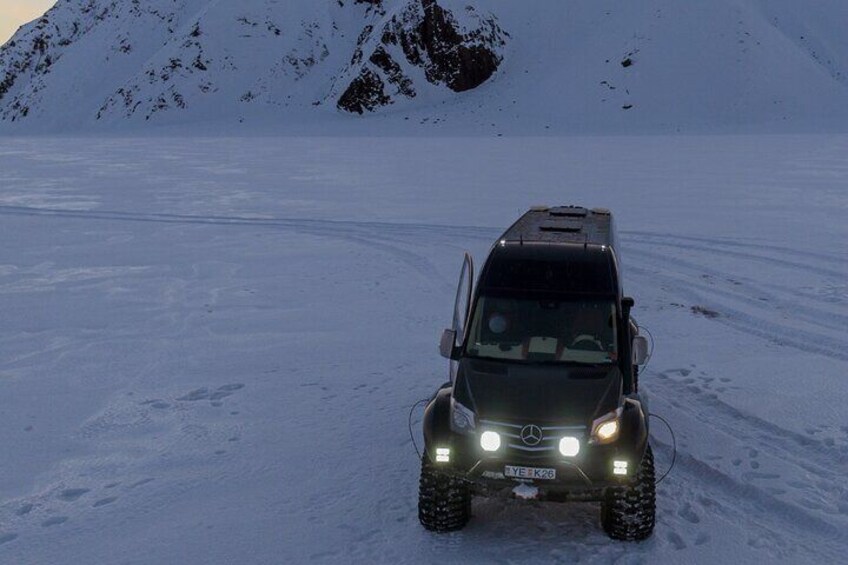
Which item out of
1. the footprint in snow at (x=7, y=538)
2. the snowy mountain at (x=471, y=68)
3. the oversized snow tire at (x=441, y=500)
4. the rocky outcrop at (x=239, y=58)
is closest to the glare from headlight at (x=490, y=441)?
the oversized snow tire at (x=441, y=500)

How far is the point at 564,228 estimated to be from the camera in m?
7.64

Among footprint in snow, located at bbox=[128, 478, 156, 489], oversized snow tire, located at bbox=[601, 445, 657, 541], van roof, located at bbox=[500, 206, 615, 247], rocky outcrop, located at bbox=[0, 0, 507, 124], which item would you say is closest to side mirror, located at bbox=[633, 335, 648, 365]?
oversized snow tire, located at bbox=[601, 445, 657, 541]

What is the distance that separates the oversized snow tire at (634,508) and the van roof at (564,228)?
2169mm

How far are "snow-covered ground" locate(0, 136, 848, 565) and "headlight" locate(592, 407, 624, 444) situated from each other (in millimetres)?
927

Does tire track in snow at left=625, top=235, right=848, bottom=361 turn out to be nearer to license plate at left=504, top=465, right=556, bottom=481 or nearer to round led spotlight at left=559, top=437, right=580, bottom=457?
round led spotlight at left=559, top=437, right=580, bottom=457

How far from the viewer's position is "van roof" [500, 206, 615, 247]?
23.2 ft

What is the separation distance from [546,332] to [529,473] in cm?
129

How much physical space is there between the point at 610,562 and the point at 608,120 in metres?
76.2

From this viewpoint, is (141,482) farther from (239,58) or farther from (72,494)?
(239,58)

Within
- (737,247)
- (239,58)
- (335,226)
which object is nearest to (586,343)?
(737,247)

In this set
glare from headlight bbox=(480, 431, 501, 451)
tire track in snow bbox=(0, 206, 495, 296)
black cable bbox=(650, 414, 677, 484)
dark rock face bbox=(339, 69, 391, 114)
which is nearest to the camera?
glare from headlight bbox=(480, 431, 501, 451)

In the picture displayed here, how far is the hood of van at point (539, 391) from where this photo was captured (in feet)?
18.6

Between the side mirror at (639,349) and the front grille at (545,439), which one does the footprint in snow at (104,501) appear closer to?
the front grille at (545,439)

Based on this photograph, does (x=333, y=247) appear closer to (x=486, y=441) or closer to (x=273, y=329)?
(x=273, y=329)
